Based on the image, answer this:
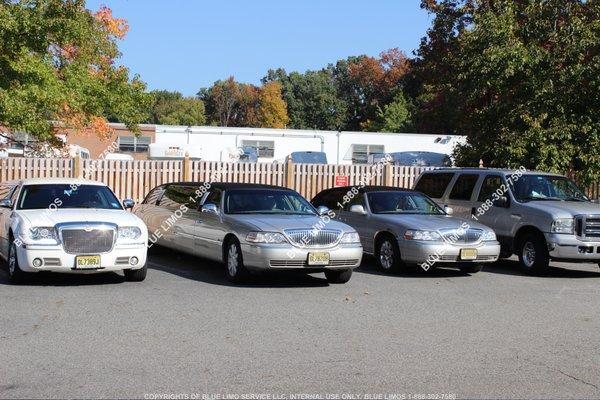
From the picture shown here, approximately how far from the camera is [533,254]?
544 inches

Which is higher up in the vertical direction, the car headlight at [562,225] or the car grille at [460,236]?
the car headlight at [562,225]

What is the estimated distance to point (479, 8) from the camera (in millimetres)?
29188

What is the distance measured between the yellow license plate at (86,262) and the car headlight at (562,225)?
7.72m

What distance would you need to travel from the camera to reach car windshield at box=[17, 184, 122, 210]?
11789 millimetres

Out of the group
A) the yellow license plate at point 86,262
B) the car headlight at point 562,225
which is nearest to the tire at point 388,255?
the car headlight at point 562,225

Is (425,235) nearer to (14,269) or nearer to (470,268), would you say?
(470,268)

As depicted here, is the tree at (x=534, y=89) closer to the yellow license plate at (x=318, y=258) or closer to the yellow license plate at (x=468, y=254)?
the yellow license plate at (x=468, y=254)

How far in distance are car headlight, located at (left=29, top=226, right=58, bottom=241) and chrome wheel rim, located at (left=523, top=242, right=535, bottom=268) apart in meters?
8.17

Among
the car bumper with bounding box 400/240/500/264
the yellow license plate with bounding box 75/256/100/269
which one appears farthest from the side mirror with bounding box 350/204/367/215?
the yellow license plate with bounding box 75/256/100/269

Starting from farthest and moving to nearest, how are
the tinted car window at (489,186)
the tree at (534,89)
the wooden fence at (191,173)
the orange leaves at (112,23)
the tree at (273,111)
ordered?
the tree at (273,111), the orange leaves at (112,23), the tree at (534,89), the wooden fence at (191,173), the tinted car window at (489,186)

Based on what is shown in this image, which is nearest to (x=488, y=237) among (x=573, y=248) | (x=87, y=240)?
(x=573, y=248)

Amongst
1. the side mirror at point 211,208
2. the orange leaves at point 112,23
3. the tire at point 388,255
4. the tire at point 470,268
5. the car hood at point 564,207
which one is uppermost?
the orange leaves at point 112,23

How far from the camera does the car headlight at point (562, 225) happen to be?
13.4 meters

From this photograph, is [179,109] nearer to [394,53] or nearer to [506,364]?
[394,53]
